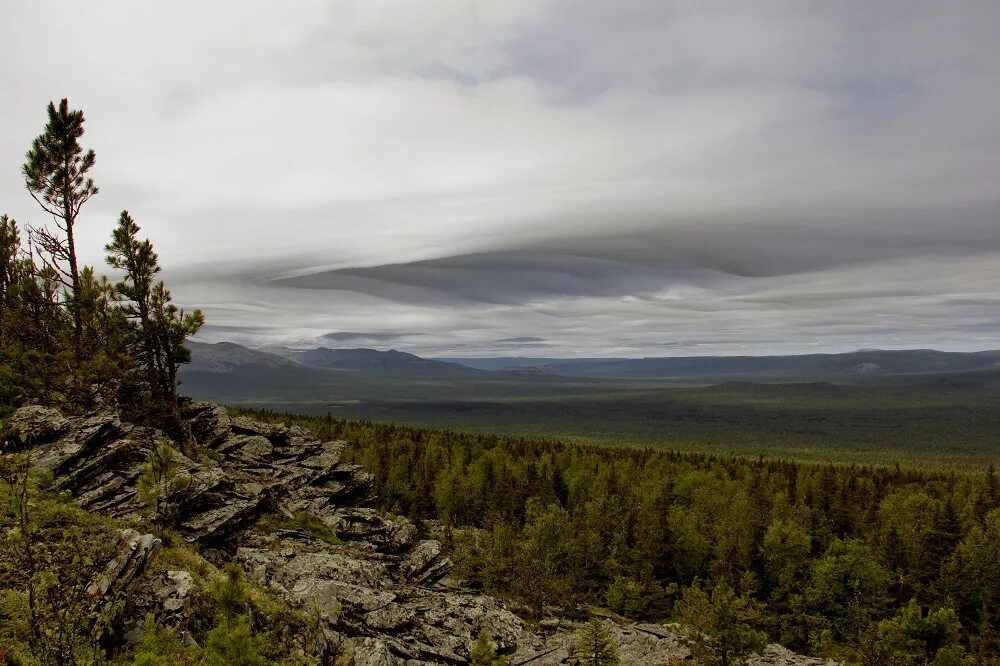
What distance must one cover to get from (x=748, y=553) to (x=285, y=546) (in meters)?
76.9

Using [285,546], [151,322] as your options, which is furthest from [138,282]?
[285,546]

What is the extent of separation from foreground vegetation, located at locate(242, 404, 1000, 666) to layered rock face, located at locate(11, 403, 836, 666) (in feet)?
67.6

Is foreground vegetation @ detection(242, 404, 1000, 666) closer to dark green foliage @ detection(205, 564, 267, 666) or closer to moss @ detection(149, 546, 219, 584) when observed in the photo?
moss @ detection(149, 546, 219, 584)

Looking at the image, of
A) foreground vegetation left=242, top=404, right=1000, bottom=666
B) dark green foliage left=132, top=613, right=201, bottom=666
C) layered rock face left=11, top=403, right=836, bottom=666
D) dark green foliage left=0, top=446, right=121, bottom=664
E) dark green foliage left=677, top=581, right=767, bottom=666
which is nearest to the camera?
dark green foliage left=0, top=446, right=121, bottom=664

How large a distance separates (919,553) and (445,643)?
91014 mm

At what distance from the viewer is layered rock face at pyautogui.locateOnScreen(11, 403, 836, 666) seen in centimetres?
2870

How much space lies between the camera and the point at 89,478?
100 feet

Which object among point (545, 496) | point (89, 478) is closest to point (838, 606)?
point (545, 496)

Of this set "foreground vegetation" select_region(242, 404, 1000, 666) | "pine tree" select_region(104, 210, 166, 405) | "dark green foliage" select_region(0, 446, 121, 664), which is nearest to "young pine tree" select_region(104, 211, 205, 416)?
"pine tree" select_region(104, 210, 166, 405)

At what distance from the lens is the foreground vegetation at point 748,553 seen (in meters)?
69.7

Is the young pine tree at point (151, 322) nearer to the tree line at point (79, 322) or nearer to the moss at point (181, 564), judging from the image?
the tree line at point (79, 322)

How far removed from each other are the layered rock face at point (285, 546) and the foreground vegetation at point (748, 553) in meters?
20.6

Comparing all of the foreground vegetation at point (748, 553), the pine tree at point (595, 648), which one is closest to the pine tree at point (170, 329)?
the pine tree at point (595, 648)

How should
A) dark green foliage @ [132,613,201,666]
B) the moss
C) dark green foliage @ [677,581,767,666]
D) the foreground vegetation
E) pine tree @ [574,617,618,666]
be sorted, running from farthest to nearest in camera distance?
1. the foreground vegetation
2. dark green foliage @ [677,581,767,666]
3. pine tree @ [574,617,618,666]
4. the moss
5. dark green foliage @ [132,613,201,666]
